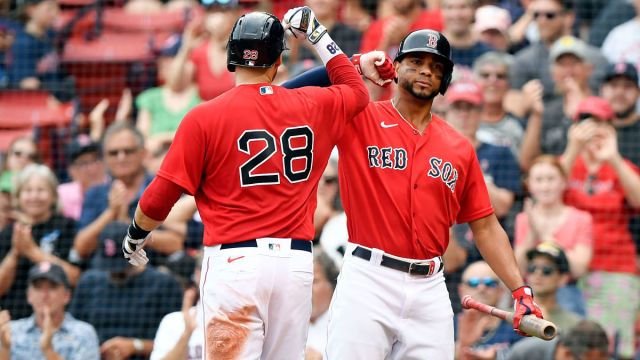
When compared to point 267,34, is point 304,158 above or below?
below

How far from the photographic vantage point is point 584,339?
7000 mm

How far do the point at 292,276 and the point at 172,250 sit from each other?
3524mm

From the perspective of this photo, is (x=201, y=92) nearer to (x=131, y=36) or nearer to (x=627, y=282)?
(x=131, y=36)

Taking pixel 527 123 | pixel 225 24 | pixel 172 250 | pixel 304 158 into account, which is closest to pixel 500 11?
pixel 527 123

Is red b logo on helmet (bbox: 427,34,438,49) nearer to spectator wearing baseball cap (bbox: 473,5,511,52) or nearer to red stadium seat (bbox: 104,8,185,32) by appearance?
spectator wearing baseball cap (bbox: 473,5,511,52)

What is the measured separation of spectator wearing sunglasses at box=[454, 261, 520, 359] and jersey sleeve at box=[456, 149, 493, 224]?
1806 mm

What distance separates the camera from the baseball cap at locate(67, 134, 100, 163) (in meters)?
9.41

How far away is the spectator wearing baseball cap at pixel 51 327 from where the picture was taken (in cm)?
767

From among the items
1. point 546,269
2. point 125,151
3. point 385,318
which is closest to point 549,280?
point 546,269

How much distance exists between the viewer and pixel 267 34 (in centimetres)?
501

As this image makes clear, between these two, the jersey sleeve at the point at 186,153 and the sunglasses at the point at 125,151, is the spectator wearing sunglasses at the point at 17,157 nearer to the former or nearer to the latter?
the sunglasses at the point at 125,151

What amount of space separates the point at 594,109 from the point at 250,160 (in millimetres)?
3819

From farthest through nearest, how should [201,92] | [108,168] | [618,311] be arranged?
[201,92]
[108,168]
[618,311]

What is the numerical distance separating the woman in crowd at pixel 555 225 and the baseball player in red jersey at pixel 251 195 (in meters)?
3.07
